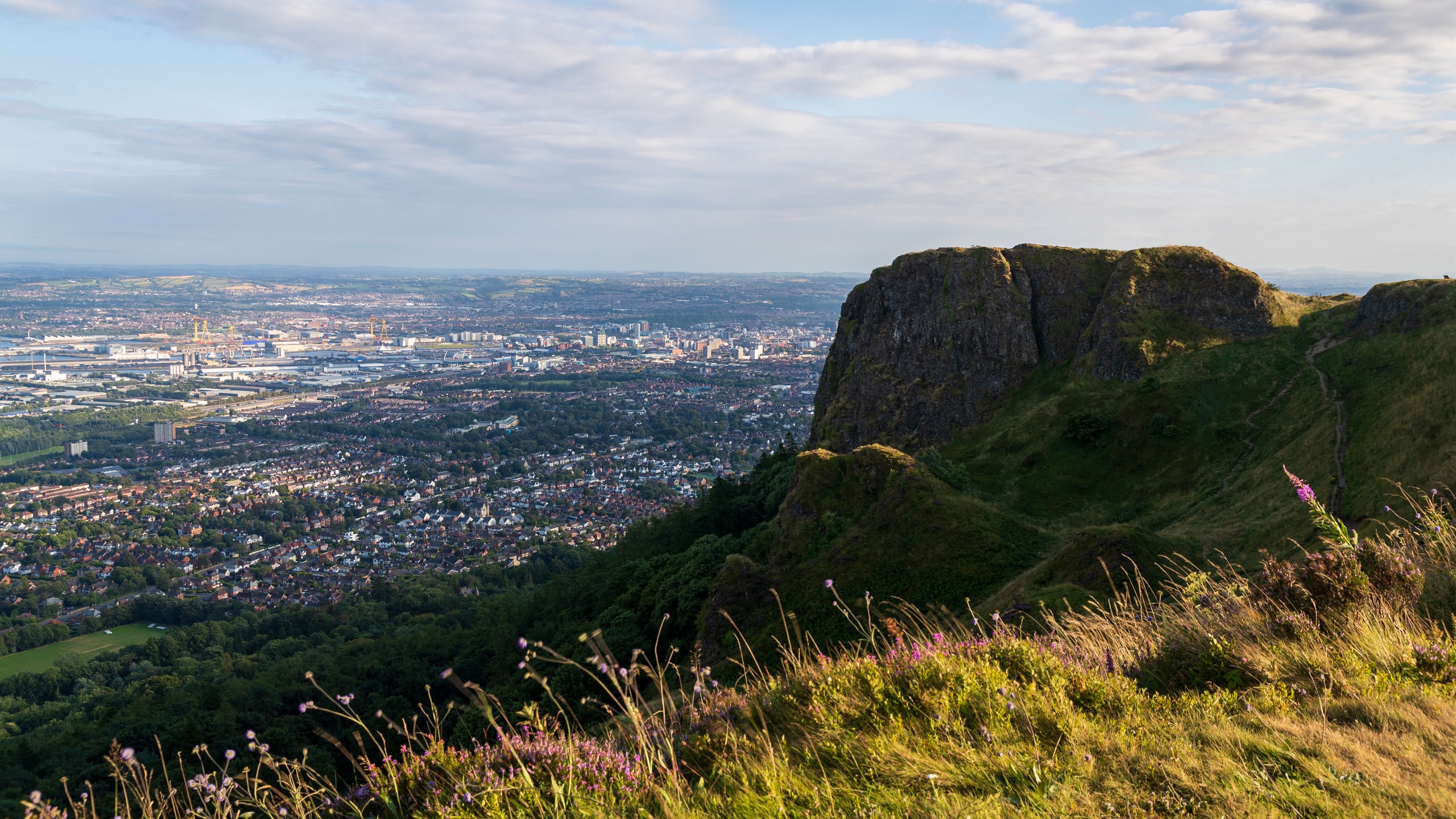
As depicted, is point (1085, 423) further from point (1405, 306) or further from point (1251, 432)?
point (1405, 306)

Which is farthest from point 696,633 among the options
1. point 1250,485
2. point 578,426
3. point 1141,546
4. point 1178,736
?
point 578,426

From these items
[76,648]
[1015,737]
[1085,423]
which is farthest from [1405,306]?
[76,648]

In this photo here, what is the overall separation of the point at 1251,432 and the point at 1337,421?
11.4ft

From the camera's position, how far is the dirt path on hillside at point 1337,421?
21156mm

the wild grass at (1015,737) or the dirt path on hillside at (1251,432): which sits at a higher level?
the wild grass at (1015,737)

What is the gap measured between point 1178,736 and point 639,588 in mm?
27775

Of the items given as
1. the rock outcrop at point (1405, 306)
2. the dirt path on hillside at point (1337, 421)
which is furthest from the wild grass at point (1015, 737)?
the rock outcrop at point (1405, 306)

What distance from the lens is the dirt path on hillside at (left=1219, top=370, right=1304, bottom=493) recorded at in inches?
1051

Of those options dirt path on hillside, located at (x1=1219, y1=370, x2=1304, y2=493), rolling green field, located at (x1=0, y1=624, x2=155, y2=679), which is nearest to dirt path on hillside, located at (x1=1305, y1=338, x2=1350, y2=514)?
dirt path on hillside, located at (x1=1219, y1=370, x2=1304, y2=493)

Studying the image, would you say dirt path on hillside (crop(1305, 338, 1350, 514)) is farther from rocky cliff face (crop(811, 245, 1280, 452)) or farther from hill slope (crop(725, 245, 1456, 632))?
rocky cliff face (crop(811, 245, 1280, 452))

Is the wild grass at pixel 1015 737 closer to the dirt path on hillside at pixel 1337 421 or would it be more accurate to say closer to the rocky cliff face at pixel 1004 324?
the dirt path on hillside at pixel 1337 421

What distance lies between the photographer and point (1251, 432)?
2889 centimetres

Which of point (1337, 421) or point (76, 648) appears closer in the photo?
point (1337, 421)

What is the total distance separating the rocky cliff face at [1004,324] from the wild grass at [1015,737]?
111ft
